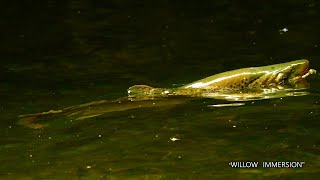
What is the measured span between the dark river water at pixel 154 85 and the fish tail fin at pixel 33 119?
9 centimetres

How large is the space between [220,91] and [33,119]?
2.09 meters

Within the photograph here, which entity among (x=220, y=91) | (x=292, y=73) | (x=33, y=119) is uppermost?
(x=292, y=73)

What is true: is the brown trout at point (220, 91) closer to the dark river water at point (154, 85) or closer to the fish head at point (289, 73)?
the fish head at point (289, 73)

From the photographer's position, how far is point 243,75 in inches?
276

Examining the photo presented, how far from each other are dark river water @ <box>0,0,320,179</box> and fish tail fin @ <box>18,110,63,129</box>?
0.29ft

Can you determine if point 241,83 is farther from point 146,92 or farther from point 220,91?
point 146,92

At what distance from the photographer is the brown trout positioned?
6543mm

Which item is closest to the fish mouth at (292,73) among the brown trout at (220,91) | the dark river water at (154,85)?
the brown trout at (220,91)

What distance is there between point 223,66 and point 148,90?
192cm

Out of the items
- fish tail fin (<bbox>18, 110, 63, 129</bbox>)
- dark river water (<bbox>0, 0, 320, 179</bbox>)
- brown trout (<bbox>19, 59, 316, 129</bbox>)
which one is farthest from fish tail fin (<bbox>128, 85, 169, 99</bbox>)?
fish tail fin (<bbox>18, 110, 63, 129</bbox>)

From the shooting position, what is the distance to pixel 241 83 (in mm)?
7008

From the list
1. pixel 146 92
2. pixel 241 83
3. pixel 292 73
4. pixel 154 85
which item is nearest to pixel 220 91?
pixel 241 83

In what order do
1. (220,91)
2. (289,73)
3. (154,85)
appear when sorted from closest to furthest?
(220,91)
(289,73)
(154,85)

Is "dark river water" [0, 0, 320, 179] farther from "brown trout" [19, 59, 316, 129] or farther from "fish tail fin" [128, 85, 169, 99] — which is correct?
"fish tail fin" [128, 85, 169, 99]
